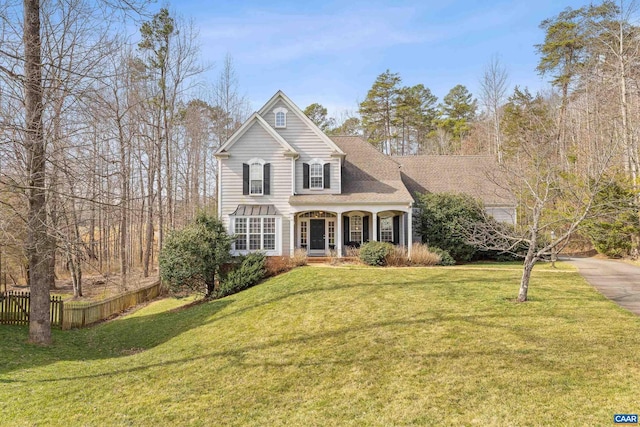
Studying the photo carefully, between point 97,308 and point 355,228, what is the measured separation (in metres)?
12.8

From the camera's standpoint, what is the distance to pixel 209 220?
58.4 feet

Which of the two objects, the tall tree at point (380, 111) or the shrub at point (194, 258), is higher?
the tall tree at point (380, 111)

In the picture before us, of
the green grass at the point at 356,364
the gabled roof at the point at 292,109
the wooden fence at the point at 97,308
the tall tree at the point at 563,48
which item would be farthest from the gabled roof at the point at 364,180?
the tall tree at the point at 563,48

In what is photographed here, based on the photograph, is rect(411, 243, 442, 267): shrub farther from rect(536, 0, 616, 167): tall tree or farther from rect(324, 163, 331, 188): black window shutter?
rect(536, 0, 616, 167): tall tree

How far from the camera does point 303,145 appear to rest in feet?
68.2

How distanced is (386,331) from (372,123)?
37.4 metres

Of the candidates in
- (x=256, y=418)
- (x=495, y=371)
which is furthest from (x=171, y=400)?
(x=495, y=371)

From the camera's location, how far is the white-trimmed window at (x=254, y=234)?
1941 centimetres

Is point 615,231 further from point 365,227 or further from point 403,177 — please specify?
A: point 365,227

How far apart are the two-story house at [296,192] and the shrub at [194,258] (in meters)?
2.52

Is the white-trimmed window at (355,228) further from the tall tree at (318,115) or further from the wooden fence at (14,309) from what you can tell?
the tall tree at (318,115)

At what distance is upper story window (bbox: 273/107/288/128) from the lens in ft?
68.4

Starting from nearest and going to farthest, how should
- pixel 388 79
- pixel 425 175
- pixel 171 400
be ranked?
pixel 171 400, pixel 425 175, pixel 388 79

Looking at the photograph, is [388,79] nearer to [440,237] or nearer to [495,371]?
[440,237]
